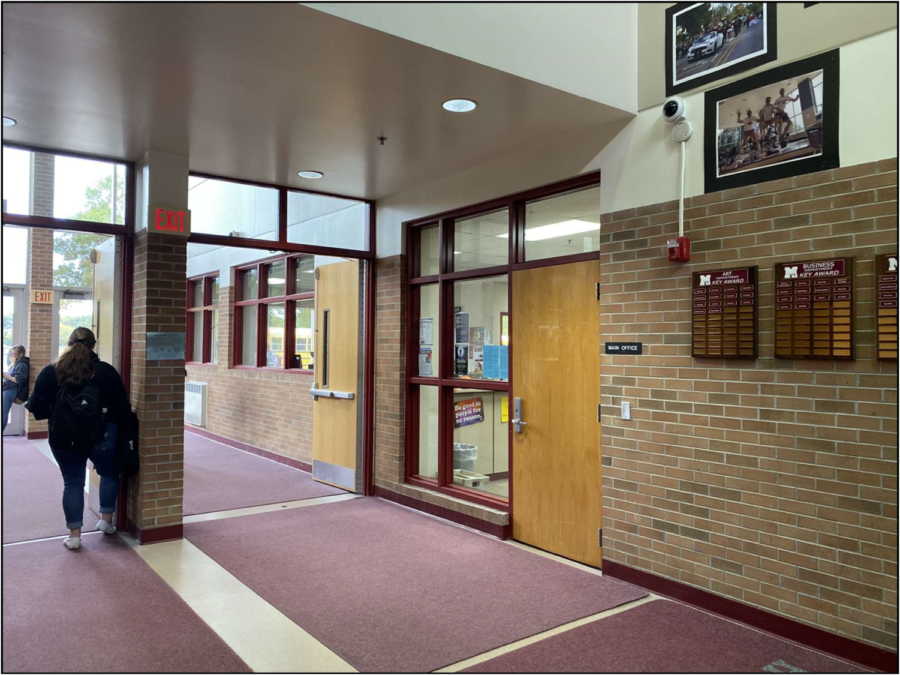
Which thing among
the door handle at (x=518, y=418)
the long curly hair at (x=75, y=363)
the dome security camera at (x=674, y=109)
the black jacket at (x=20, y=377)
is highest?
the dome security camera at (x=674, y=109)

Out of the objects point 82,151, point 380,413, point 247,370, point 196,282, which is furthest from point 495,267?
point 196,282

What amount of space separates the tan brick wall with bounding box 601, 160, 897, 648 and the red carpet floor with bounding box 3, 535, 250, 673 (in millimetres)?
2467

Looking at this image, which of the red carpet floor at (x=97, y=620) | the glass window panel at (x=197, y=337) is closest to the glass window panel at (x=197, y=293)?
the glass window panel at (x=197, y=337)

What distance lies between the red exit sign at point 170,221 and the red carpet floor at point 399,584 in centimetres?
229

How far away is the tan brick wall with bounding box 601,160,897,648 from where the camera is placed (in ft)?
10.0

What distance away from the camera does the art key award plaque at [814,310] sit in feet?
10.3

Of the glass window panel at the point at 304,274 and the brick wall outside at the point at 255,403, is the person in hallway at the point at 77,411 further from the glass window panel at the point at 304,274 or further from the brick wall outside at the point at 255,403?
the glass window panel at the point at 304,274

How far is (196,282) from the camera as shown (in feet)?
36.3

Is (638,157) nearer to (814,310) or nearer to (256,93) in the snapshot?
(814,310)

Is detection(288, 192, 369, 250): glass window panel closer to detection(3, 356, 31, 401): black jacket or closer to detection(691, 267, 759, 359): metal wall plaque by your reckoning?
detection(3, 356, 31, 401): black jacket

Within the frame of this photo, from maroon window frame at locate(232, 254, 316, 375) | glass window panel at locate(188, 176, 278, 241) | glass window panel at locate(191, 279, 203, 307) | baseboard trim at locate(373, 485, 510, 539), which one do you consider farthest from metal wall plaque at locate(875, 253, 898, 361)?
glass window panel at locate(191, 279, 203, 307)

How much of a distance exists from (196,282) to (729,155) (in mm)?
9414

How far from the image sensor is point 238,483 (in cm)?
680

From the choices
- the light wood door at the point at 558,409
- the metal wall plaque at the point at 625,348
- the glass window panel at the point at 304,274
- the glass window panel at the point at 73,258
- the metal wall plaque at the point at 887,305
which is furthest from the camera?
the glass window panel at the point at 304,274
